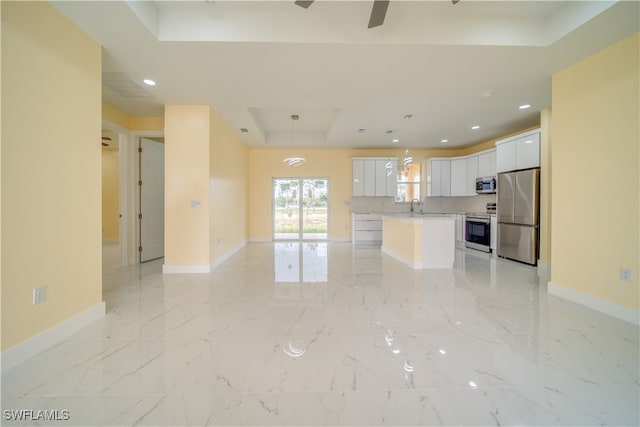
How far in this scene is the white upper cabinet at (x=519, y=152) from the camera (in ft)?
14.4

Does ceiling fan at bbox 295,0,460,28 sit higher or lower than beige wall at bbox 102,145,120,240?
higher

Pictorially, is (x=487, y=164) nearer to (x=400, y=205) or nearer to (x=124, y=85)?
(x=400, y=205)

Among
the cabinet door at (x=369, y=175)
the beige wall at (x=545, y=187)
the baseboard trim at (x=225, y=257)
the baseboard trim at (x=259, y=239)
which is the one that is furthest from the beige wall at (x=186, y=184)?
the beige wall at (x=545, y=187)

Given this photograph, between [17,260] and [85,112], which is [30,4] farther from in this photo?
[17,260]

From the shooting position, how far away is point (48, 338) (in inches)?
75.4

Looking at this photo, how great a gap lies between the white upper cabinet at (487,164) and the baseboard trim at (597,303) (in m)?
3.49

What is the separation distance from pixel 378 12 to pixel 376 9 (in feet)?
0.13

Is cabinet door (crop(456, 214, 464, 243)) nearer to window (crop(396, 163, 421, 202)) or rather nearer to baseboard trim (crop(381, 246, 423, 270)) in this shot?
window (crop(396, 163, 421, 202))

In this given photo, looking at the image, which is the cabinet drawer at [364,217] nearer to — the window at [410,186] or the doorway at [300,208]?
the doorway at [300,208]

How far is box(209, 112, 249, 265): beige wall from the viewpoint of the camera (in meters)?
4.36

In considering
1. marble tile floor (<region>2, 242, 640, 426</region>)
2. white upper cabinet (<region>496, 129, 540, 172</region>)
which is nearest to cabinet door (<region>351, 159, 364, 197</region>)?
white upper cabinet (<region>496, 129, 540, 172</region>)

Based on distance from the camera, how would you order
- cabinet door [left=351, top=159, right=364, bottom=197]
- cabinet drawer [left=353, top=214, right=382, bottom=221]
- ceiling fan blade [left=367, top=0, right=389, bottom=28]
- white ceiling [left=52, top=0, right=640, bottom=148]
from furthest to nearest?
cabinet door [left=351, top=159, right=364, bottom=197], cabinet drawer [left=353, top=214, right=382, bottom=221], white ceiling [left=52, top=0, right=640, bottom=148], ceiling fan blade [left=367, top=0, right=389, bottom=28]

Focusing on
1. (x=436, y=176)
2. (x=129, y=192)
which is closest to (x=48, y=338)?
(x=129, y=192)

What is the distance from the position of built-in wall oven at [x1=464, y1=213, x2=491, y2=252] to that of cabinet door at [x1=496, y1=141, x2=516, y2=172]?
1184mm
